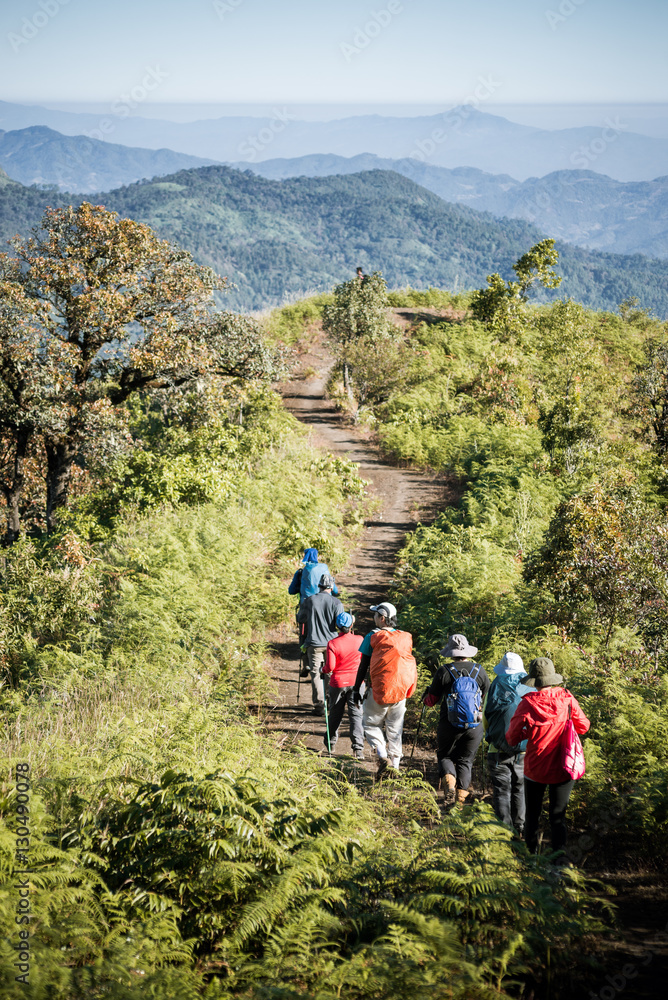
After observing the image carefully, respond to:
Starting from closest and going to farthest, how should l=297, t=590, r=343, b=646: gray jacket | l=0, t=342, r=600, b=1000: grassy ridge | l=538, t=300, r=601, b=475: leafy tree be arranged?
1. l=0, t=342, r=600, b=1000: grassy ridge
2. l=297, t=590, r=343, b=646: gray jacket
3. l=538, t=300, r=601, b=475: leafy tree

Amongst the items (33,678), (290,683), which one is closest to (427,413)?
(290,683)

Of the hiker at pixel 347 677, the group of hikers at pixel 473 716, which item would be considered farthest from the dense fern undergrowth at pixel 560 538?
the hiker at pixel 347 677

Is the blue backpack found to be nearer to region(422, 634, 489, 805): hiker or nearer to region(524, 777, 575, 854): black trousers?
region(422, 634, 489, 805): hiker

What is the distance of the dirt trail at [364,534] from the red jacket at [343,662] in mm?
800

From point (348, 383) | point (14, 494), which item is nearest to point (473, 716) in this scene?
point (14, 494)

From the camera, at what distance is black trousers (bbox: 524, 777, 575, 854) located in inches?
175

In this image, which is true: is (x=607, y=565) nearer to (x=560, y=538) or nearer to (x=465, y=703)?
(x=560, y=538)

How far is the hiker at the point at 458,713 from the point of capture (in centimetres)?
502

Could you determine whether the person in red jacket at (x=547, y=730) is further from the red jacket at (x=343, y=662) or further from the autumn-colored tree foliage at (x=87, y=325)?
the autumn-colored tree foliage at (x=87, y=325)

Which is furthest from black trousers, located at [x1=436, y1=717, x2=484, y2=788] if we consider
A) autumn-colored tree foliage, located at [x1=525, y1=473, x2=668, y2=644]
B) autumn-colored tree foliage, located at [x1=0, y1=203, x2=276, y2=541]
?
autumn-colored tree foliage, located at [x1=0, y1=203, x2=276, y2=541]

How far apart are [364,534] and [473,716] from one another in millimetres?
8162

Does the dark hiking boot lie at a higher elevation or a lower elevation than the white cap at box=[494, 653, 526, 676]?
lower

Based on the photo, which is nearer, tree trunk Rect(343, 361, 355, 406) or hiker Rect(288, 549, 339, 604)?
hiker Rect(288, 549, 339, 604)

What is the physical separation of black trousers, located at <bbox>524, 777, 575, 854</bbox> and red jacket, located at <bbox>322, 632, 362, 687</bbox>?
1.81 m
